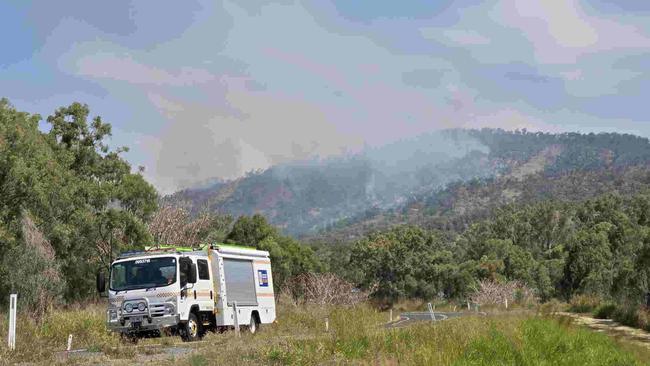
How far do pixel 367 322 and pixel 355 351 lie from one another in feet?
13.8

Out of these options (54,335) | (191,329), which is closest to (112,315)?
(54,335)

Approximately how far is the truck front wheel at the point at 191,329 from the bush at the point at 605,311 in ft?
83.1

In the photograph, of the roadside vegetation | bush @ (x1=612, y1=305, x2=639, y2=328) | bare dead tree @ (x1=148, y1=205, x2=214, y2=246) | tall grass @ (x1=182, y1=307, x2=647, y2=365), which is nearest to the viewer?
tall grass @ (x1=182, y1=307, x2=647, y2=365)

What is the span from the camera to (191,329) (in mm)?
23453

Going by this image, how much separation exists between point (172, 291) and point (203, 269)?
2.16 meters

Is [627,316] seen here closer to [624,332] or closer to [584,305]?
[624,332]

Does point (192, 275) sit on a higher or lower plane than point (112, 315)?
higher

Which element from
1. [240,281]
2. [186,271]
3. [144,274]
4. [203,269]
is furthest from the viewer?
[240,281]

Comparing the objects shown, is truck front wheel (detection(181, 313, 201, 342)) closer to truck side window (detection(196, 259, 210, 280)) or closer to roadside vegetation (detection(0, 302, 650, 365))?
roadside vegetation (detection(0, 302, 650, 365))

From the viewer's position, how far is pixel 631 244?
108875 millimetres

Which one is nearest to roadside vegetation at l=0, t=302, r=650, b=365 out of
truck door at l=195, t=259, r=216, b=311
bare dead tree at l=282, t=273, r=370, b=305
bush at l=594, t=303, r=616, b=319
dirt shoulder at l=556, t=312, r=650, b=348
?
truck door at l=195, t=259, r=216, b=311

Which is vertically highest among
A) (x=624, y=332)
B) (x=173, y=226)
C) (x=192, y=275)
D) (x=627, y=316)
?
(x=173, y=226)

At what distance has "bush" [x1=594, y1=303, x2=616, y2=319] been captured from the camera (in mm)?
40188

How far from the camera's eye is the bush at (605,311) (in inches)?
1582
